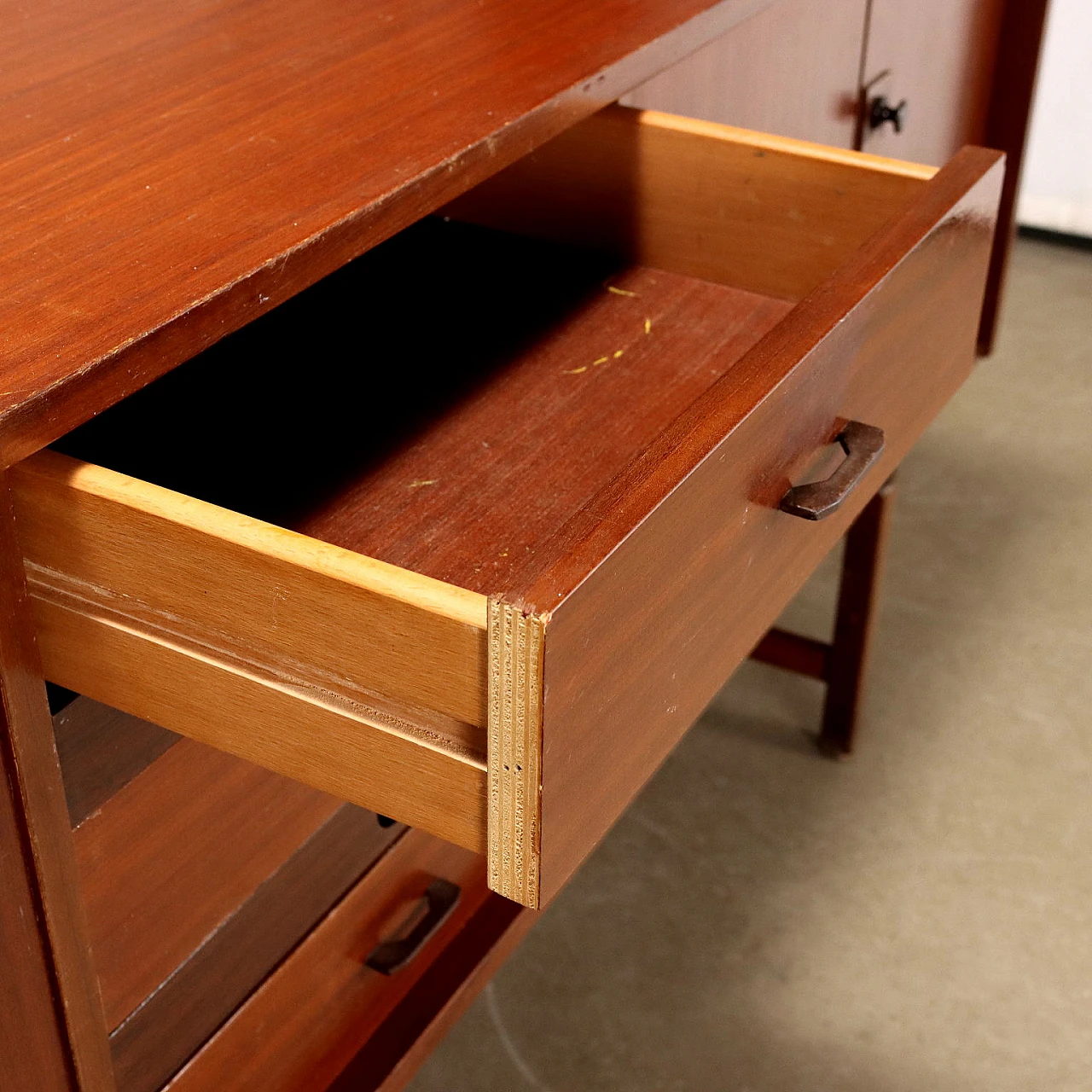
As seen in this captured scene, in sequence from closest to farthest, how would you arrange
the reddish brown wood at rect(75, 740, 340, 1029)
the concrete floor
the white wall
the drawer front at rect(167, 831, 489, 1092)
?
the reddish brown wood at rect(75, 740, 340, 1029) → the drawer front at rect(167, 831, 489, 1092) → the concrete floor → the white wall

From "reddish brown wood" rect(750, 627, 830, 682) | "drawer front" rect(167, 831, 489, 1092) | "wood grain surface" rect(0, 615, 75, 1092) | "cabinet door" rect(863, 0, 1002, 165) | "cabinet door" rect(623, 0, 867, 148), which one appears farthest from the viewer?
"reddish brown wood" rect(750, 627, 830, 682)

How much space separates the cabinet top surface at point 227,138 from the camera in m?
0.58

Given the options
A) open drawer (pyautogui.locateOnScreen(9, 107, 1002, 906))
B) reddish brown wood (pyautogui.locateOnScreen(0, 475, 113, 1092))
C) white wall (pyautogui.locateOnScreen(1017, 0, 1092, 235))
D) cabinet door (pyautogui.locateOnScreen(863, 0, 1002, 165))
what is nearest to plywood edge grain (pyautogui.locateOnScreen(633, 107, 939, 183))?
open drawer (pyautogui.locateOnScreen(9, 107, 1002, 906))

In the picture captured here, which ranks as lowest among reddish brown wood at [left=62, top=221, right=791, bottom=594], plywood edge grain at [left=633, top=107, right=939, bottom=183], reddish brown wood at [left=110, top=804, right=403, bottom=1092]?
reddish brown wood at [left=110, top=804, right=403, bottom=1092]

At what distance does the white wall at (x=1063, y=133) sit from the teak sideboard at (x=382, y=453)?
1.34m

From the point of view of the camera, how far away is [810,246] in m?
0.92

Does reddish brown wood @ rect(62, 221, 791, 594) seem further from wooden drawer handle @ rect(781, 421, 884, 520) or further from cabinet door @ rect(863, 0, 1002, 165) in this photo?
cabinet door @ rect(863, 0, 1002, 165)

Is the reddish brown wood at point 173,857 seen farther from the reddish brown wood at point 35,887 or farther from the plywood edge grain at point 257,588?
the plywood edge grain at point 257,588

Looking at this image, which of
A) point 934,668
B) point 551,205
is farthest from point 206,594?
point 934,668

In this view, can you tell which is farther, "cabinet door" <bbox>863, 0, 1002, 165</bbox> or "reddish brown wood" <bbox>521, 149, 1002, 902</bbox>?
"cabinet door" <bbox>863, 0, 1002, 165</bbox>

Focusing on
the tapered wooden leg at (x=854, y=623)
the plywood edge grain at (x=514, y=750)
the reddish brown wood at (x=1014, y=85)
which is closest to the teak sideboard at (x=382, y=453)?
the plywood edge grain at (x=514, y=750)

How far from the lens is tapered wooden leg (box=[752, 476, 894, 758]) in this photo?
1370mm

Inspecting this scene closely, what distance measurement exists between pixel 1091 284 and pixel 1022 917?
132 cm

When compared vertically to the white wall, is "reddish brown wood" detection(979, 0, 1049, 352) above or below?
above
